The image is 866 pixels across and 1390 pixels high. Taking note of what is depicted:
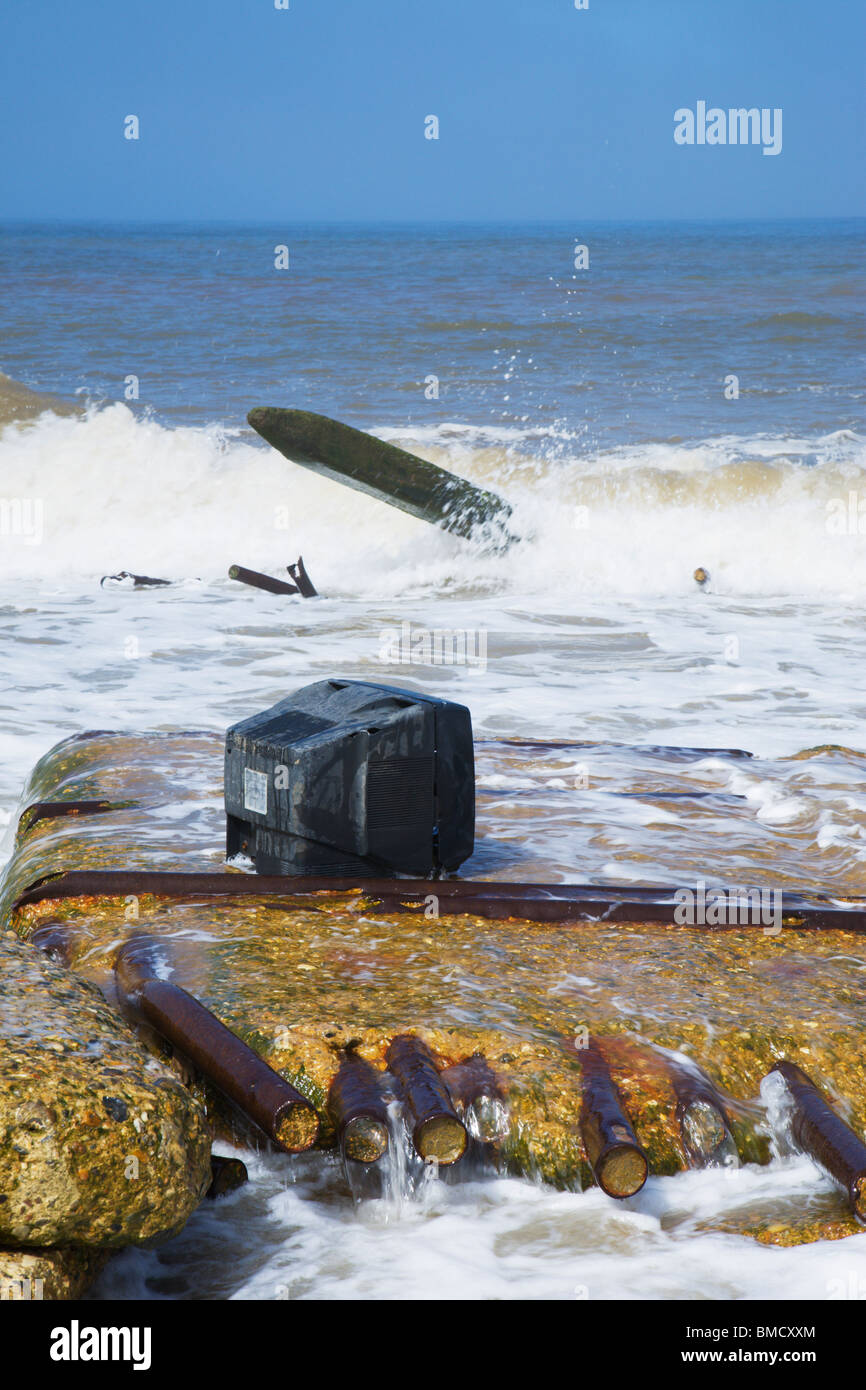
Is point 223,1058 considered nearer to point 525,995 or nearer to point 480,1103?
point 480,1103

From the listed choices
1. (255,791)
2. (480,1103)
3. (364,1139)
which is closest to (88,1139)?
(364,1139)

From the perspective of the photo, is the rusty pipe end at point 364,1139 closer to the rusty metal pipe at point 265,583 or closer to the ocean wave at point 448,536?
the rusty metal pipe at point 265,583

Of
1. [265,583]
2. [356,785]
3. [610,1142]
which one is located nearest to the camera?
[610,1142]

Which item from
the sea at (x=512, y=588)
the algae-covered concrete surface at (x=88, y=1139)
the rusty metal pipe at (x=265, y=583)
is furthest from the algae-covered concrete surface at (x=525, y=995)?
the rusty metal pipe at (x=265, y=583)

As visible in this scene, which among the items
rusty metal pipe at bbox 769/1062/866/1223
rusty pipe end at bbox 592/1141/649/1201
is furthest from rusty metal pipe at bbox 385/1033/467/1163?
rusty metal pipe at bbox 769/1062/866/1223

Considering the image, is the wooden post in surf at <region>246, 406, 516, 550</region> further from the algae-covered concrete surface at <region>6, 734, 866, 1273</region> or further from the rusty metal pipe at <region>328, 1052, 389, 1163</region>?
the rusty metal pipe at <region>328, 1052, 389, 1163</region>

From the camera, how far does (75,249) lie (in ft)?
207

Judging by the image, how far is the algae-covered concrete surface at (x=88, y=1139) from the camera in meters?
2.12

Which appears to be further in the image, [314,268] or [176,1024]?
[314,268]

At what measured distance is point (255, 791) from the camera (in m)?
3.76

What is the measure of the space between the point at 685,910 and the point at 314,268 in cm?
4534

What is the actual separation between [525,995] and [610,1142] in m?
0.63
